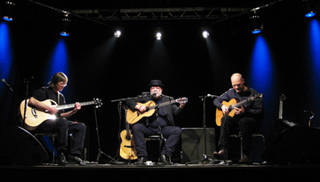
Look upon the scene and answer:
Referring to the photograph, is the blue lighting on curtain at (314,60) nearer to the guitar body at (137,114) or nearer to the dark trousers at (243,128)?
the dark trousers at (243,128)

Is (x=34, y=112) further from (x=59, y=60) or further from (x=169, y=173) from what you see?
(x=169, y=173)

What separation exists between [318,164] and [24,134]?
2.58 m

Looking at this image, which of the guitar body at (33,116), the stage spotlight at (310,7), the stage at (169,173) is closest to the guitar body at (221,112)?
the stage spotlight at (310,7)

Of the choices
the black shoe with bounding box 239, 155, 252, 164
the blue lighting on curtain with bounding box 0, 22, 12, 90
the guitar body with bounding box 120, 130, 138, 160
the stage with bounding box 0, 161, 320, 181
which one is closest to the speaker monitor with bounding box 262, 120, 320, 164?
the stage with bounding box 0, 161, 320, 181

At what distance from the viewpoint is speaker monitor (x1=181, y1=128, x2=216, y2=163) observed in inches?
203

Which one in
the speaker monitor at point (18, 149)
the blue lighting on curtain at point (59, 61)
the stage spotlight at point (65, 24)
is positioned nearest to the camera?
the speaker monitor at point (18, 149)

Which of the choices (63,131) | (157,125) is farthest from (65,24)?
(157,125)

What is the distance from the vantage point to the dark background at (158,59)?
5633mm

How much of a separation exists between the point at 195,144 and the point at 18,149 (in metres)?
3.29

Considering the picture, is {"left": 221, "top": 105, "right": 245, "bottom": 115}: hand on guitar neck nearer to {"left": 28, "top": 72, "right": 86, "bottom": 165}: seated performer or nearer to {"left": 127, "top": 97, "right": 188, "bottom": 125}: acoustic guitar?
{"left": 127, "top": 97, "right": 188, "bottom": 125}: acoustic guitar

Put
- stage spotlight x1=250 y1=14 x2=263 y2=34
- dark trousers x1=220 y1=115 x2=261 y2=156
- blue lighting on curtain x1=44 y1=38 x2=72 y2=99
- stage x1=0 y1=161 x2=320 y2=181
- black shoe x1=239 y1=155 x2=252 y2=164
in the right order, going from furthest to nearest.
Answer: blue lighting on curtain x1=44 y1=38 x2=72 y2=99 < stage spotlight x1=250 y1=14 x2=263 y2=34 < dark trousers x1=220 y1=115 x2=261 y2=156 < black shoe x1=239 y1=155 x2=252 y2=164 < stage x1=0 y1=161 x2=320 y2=181

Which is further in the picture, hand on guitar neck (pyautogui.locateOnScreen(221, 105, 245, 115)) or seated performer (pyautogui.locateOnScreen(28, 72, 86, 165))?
hand on guitar neck (pyautogui.locateOnScreen(221, 105, 245, 115))

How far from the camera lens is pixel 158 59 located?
6562mm

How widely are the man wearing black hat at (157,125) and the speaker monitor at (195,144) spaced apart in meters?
0.37
